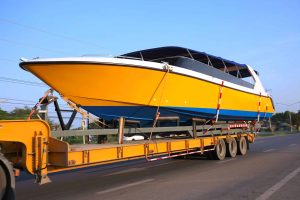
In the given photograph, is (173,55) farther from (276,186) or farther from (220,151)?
(276,186)

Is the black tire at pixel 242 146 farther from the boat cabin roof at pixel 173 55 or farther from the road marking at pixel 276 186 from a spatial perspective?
the road marking at pixel 276 186

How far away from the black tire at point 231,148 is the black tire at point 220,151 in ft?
1.27

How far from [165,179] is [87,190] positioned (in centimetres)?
218

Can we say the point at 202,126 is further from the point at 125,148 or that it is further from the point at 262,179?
the point at 125,148

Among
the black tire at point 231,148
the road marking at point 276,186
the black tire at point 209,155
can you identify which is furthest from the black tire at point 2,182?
the black tire at point 231,148

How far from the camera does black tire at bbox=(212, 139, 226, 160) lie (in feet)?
47.7

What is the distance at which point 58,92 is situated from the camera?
386 inches

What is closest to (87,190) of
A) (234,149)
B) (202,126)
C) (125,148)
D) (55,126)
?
(125,148)

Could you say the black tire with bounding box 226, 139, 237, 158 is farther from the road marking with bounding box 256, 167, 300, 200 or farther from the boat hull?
the road marking with bounding box 256, 167, 300, 200

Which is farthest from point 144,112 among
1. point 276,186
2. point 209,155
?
point 209,155

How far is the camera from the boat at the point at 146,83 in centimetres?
953

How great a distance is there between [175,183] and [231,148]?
7.00 m

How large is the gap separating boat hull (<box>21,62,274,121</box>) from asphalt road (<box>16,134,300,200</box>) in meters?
1.69

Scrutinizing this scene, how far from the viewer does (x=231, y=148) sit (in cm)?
1582
